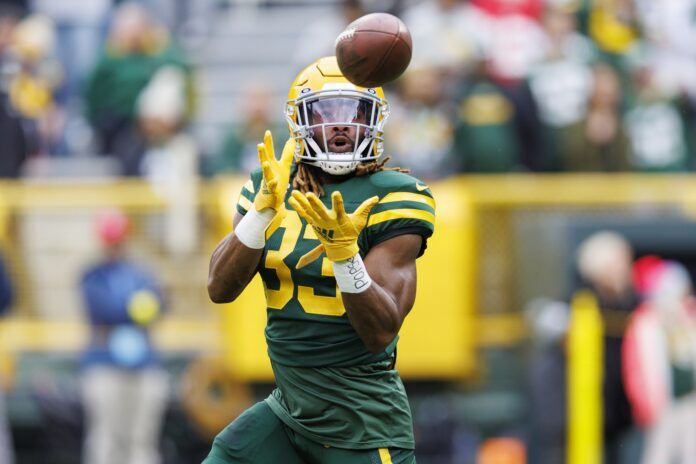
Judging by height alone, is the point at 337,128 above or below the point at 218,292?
above

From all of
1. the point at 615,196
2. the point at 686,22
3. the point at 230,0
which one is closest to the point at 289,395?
the point at 615,196

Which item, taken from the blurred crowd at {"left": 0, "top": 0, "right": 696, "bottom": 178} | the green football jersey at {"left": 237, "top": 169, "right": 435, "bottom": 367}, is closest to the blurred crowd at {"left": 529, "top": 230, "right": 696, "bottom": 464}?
the blurred crowd at {"left": 0, "top": 0, "right": 696, "bottom": 178}

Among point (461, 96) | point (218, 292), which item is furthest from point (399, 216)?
point (461, 96)

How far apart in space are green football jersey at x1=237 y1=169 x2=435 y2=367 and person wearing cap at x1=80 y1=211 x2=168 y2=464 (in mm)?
4995

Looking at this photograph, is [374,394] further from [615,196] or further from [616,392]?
[615,196]

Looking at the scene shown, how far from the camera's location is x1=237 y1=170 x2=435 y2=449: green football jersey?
166 inches

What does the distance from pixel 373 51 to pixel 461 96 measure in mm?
5437

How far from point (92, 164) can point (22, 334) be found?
4.27ft

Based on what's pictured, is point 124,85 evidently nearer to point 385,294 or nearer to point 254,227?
point 254,227

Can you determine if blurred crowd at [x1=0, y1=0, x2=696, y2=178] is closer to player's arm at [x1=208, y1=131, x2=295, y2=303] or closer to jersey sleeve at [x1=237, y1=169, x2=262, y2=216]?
jersey sleeve at [x1=237, y1=169, x2=262, y2=216]

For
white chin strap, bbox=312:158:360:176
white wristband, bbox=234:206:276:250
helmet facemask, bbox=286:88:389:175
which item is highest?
helmet facemask, bbox=286:88:389:175

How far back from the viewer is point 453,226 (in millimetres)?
9406

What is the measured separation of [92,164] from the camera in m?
10.2

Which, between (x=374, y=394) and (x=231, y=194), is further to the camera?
(x=231, y=194)
